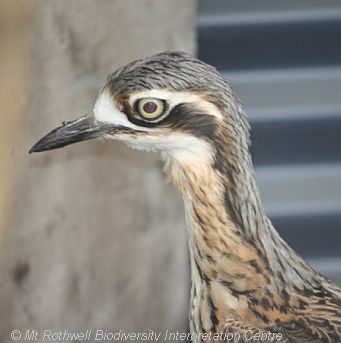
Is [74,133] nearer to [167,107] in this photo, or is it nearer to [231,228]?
[167,107]

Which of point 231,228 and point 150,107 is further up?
point 150,107

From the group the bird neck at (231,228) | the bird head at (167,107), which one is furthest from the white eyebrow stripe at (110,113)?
the bird neck at (231,228)

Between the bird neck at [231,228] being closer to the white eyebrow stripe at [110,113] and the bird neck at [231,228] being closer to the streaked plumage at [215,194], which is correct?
the streaked plumage at [215,194]

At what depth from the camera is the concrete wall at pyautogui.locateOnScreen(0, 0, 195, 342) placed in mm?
2121

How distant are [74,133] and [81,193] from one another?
1.90 feet

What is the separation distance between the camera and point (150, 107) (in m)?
1.88

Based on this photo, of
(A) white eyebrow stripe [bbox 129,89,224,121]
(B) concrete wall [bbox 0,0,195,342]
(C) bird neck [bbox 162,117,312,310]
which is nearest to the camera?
(A) white eyebrow stripe [bbox 129,89,224,121]

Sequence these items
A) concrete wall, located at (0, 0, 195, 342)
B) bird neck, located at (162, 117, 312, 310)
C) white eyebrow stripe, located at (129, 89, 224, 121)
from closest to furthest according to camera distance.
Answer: white eyebrow stripe, located at (129, 89, 224, 121) < bird neck, located at (162, 117, 312, 310) < concrete wall, located at (0, 0, 195, 342)

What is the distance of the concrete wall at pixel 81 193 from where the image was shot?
2121 millimetres

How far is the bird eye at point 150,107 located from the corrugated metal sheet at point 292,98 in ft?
5.15

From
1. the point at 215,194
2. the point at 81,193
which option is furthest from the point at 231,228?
the point at 81,193

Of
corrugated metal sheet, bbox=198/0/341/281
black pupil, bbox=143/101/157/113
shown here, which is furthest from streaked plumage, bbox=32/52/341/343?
corrugated metal sheet, bbox=198/0/341/281

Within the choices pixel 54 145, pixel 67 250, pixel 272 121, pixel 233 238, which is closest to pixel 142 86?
pixel 54 145

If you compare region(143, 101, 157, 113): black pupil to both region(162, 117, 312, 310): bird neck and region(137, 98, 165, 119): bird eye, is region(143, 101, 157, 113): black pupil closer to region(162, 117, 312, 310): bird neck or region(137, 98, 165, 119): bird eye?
region(137, 98, 165, 119): bird eye
